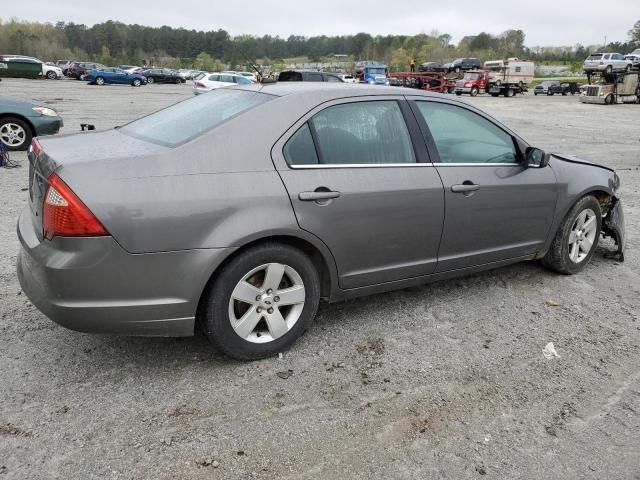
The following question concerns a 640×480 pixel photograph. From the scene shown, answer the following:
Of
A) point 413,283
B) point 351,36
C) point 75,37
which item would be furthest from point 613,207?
point 351,36

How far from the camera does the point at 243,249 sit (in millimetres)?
2928

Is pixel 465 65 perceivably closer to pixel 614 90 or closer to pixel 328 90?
pixel 614 90

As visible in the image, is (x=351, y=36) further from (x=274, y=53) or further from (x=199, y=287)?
(x=199, y=287)

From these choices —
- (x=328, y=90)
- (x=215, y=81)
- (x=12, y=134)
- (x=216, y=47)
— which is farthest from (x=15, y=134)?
(x=216, y=47)

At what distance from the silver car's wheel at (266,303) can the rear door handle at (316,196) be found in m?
0.40

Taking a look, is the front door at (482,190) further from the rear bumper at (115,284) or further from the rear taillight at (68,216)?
the rear taillight at (68,216)

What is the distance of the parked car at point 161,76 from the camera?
52.8 m

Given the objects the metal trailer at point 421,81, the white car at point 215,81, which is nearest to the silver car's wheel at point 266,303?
the white car at point 215,81

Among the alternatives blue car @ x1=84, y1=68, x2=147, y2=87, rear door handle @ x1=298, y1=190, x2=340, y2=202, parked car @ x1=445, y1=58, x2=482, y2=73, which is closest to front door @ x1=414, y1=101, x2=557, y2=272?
rear door handle @ x1=298, y1=190, x2=340, y2=202

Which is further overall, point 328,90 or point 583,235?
point 583,235

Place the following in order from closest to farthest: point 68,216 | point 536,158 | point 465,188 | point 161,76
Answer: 1. point 68,216
2. point 465,188
3. point 536,158
4. point 161,76

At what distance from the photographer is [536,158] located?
410 centimetres

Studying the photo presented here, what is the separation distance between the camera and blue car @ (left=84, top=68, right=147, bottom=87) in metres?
44.8

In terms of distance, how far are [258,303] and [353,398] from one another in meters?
0.74
